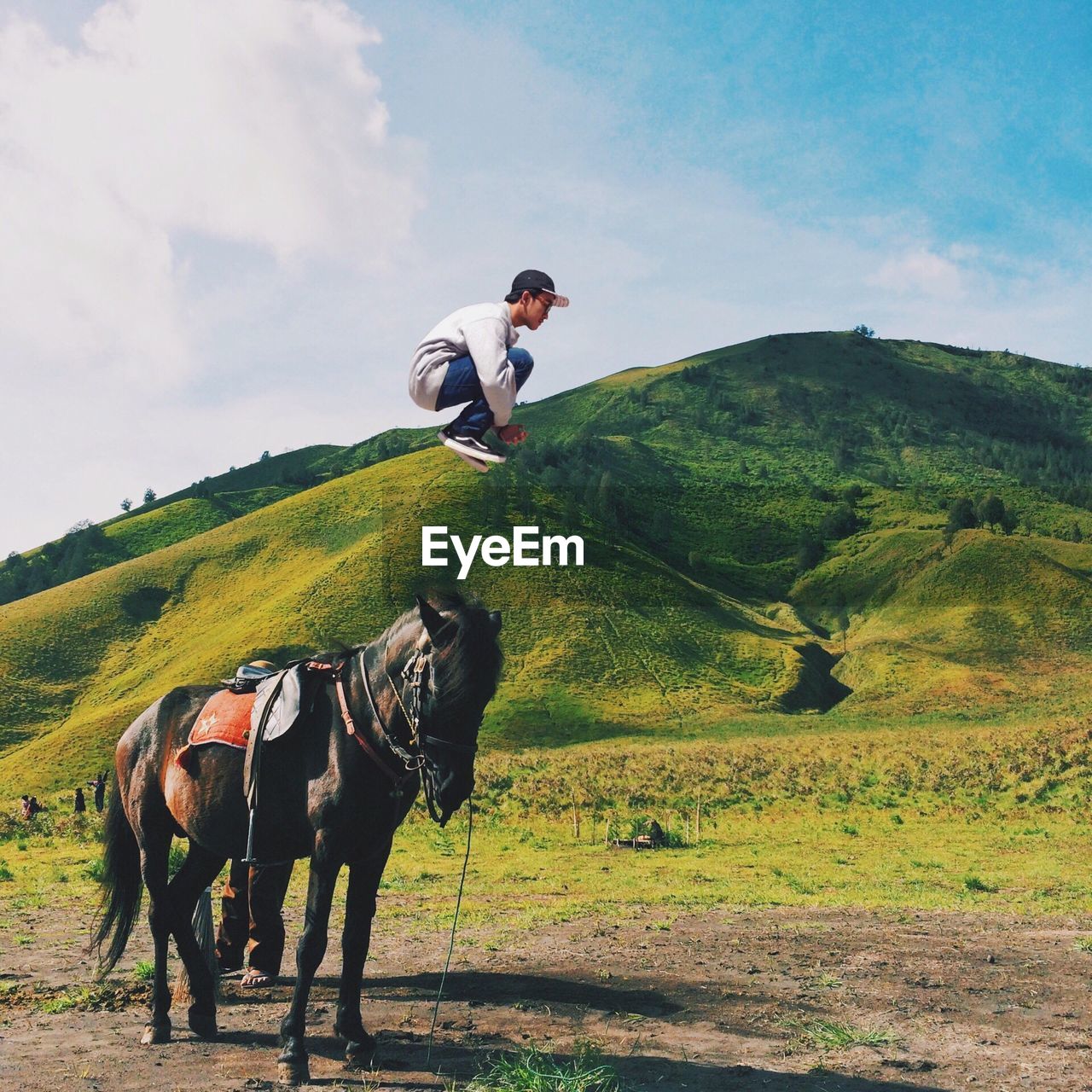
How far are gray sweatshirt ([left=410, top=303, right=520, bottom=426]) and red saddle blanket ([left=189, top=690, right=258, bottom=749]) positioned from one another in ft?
13.0

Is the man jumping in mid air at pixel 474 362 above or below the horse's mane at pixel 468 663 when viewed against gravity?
above

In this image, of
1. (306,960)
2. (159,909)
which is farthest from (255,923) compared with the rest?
(306,960)

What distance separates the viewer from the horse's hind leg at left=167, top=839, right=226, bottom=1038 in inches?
322

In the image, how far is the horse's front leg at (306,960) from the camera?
6867mm

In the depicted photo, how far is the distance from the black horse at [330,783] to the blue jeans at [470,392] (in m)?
2.01

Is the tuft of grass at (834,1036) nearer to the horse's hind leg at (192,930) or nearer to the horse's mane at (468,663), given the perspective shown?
the horse's mane at (468,663)

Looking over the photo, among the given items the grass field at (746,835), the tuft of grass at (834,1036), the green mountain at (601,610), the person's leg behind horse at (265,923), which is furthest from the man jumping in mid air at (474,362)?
the green mountain at (601,610)

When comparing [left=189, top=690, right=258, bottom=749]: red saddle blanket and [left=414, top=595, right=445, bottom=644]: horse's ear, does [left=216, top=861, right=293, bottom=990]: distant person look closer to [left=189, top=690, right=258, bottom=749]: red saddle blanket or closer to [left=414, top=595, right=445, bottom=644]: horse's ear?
[left=189, top=690, right=258, bottom=749]: red saddle blanket

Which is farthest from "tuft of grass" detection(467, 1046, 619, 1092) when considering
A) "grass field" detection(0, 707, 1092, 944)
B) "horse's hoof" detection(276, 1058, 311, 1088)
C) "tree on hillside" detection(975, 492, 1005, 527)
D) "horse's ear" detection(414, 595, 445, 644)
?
"tree on hillside" detection(975, 492, 1005, 527)

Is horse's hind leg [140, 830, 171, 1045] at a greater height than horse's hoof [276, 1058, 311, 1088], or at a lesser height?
greater

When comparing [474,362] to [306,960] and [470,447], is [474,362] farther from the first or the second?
[306,960]

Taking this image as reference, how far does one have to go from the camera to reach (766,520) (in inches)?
6516

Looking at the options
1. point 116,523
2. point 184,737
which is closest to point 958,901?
point 184,737

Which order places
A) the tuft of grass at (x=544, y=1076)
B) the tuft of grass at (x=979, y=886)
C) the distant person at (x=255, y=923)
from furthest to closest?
the tuft of grass at (x=979, y=886), the distant person at (x=255, y=923), the tuft of grass at (x=544, y=1076)
